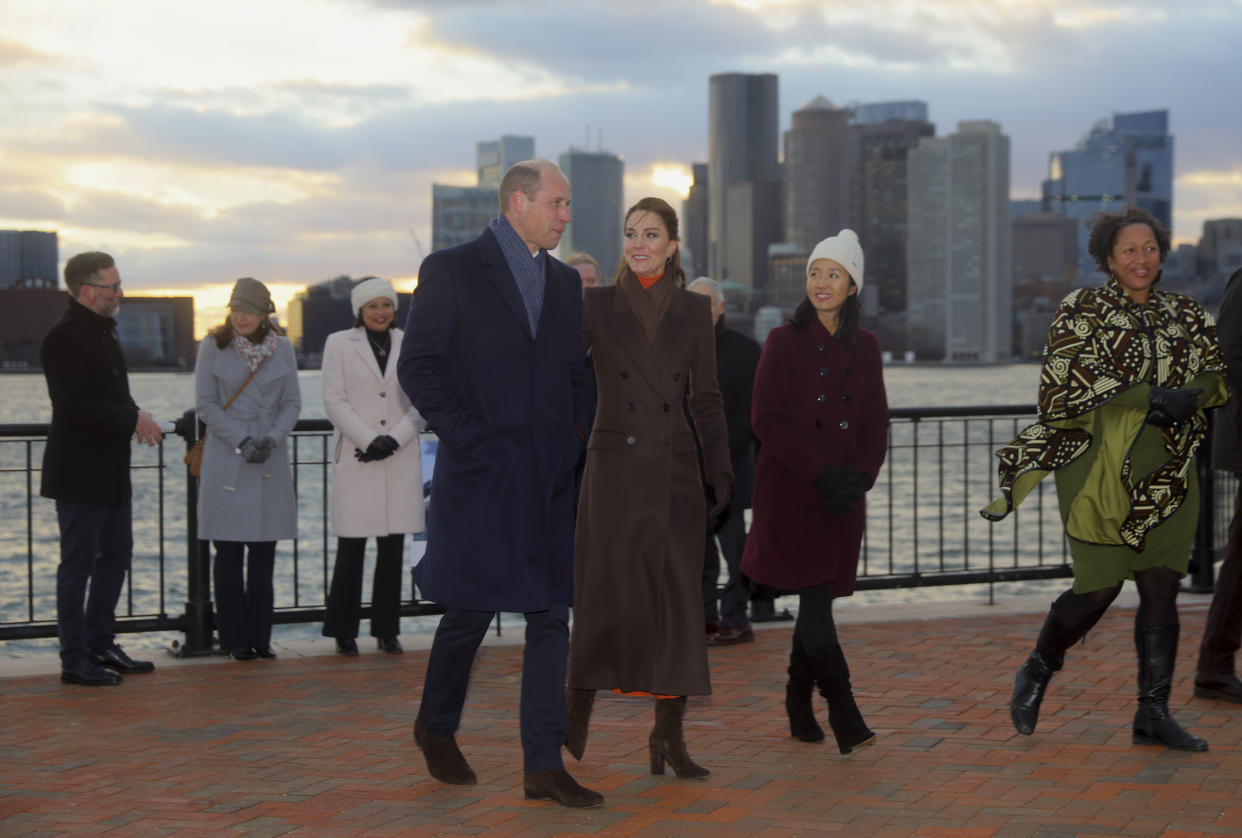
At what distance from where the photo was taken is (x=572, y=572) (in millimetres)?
4809

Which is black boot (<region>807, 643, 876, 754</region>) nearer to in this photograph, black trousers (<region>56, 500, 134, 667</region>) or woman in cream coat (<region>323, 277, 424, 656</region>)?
woman in cream coat (<region>323, 277, 424, 656</region>)

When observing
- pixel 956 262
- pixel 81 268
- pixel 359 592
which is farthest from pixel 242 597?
pixel 956 262

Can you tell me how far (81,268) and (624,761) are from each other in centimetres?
353

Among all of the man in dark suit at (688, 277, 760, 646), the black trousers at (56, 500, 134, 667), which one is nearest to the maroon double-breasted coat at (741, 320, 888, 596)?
the man in dark suit at (688, 277, 760, 646)

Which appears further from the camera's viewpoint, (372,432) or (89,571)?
(372,432)

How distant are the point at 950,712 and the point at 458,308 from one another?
8.96 feet

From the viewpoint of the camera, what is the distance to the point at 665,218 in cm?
516

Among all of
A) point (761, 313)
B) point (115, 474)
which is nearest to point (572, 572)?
point (115, 474)

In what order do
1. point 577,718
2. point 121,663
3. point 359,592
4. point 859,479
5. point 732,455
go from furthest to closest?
1. point 732,455
2. point 359,592
3. point 121,663
4. point 859,479
5. point 577,718

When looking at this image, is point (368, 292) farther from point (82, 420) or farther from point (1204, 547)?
point (1204, 547)

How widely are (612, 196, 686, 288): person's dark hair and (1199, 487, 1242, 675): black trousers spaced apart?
8.63ft

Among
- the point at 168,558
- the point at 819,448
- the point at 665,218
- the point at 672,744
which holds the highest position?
the point at 665,218

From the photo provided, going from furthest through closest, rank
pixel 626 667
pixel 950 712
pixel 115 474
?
pixel 115 474, pixel 950 712, pixel 626 667

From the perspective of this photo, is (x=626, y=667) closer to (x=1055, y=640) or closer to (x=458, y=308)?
(x=458, y=308)
